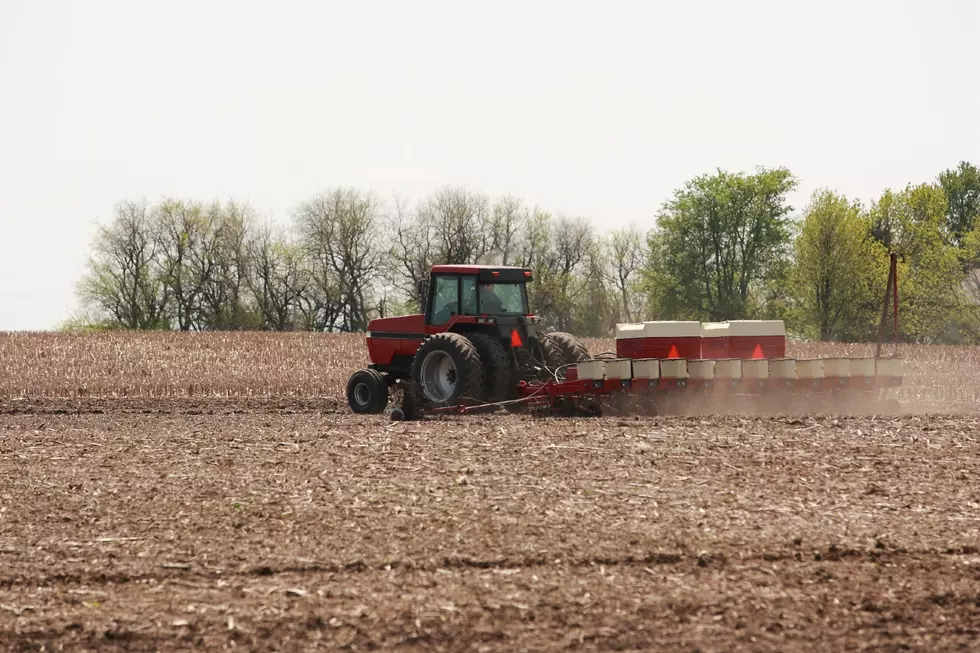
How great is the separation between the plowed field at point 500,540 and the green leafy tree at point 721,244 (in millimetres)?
43616

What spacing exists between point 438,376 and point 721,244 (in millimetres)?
43138

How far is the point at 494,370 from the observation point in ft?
51.6

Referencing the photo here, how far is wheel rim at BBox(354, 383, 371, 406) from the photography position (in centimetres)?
1792

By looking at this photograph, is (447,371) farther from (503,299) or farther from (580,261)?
(580,261)

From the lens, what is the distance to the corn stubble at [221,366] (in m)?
24.5

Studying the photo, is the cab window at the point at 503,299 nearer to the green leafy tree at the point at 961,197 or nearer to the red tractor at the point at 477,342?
the red tractor at the point at 477,342

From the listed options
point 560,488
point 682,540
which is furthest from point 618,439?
point 682,540

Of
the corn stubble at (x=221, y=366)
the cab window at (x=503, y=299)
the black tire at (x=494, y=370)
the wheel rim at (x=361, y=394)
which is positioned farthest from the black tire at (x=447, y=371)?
the corn stubble at (x=221, y=366)

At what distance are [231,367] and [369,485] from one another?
19.0m

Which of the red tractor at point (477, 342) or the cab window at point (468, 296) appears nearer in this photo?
the red tractor at point (477, 342)

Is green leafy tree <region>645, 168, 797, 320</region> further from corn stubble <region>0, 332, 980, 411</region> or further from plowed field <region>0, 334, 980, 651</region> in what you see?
plowed field <region>0, 334, 980, 651</region>

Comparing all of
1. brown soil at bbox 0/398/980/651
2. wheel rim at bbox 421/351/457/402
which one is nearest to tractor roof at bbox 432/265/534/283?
wheel rim at bbox 421/351/457/402

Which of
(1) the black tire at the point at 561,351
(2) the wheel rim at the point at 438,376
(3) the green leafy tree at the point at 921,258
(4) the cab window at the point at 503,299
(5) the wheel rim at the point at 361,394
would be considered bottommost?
(5) the wheel rim at the point at 361,394

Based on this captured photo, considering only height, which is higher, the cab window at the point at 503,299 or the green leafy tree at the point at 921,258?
the green leafy tree at the point at 921,258
